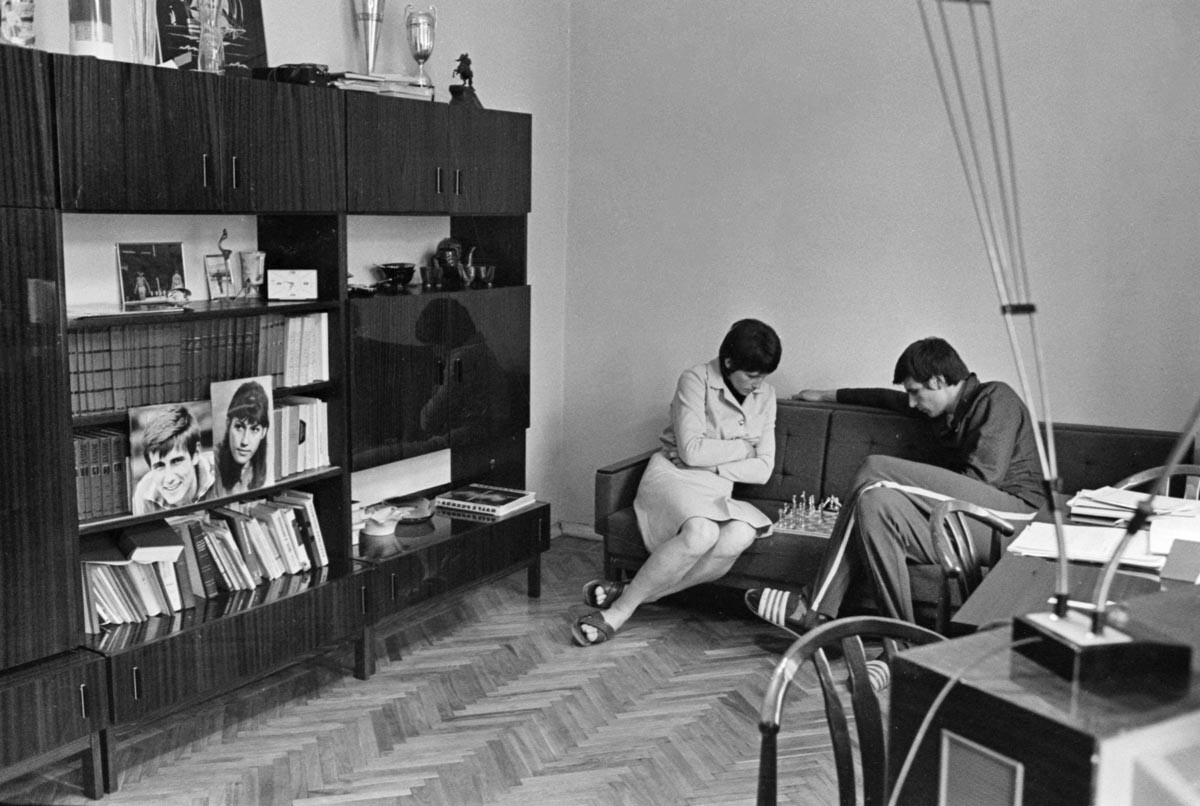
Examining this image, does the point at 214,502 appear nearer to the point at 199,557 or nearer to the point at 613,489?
the point at 199,557

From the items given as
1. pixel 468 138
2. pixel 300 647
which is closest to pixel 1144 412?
pixel 468 138

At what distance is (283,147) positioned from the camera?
12.1ft

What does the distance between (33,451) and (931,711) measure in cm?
249

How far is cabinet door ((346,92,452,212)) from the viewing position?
13.0 feet

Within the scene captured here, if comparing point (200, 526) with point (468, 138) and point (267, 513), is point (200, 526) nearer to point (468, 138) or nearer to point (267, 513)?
point (267, 513)

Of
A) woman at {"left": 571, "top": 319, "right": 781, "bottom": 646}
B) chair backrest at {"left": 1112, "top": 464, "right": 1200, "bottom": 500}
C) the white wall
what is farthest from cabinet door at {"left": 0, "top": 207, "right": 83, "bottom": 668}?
the white wall

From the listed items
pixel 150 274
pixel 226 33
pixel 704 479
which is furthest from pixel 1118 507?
pixel 226 33

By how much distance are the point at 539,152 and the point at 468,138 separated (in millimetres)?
1096

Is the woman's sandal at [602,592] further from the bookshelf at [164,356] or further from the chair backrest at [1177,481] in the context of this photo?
the chair backrest at [1177,481]

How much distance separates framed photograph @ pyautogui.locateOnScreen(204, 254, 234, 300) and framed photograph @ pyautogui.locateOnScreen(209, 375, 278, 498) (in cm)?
38

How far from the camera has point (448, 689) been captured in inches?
158

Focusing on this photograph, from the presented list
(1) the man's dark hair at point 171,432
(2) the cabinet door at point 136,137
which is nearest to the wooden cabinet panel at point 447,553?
(1) the man's dark hair at point 171,432

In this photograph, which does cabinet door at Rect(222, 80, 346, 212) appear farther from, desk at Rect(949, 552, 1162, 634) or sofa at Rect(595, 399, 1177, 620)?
desk at Rect(949, 552, 1162, 634)

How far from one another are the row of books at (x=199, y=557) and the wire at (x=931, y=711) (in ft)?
8.61
